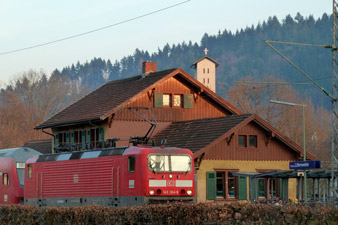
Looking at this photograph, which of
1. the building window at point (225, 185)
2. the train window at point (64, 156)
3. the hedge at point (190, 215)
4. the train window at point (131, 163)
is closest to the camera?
the hedge at point (190, 215)

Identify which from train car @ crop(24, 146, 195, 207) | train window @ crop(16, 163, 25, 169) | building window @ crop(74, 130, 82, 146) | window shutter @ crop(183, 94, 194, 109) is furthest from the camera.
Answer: building window @ crop(74, 130, 82, 146)

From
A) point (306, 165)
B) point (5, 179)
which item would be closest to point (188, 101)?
point (5, 179)

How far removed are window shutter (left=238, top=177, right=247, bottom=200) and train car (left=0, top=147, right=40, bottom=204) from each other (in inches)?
519

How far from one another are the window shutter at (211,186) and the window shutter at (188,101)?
373 inches

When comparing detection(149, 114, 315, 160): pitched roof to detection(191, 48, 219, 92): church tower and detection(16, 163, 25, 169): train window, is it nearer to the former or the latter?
detection(16, 163, 25, 169): train window

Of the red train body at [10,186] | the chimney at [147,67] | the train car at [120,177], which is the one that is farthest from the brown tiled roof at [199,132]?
the red train body at [10,186]

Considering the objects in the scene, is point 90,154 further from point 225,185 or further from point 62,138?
point 62,138

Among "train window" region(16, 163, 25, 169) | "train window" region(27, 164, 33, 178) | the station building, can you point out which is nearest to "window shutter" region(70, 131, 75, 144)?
the station building

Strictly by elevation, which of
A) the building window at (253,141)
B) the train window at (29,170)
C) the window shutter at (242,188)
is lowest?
the window shutter at (242,188)

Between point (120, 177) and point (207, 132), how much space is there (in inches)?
535

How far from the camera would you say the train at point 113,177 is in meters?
32.3

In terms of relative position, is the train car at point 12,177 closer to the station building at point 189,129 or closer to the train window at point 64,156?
the station building at point 189,129

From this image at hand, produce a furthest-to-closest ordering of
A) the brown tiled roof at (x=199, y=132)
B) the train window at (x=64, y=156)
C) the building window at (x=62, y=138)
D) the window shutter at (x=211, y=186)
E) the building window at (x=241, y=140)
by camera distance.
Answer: the building window at (x=62, y=138) < the building window at (x=241, y=140) < the brown tiled roof at (x=199, y=132) < the window shutter at (x=211, y=186) < the train window at (x=64, y=156)

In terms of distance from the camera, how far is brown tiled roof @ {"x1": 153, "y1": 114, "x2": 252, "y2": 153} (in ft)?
149
